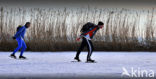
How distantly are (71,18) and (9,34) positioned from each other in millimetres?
1787

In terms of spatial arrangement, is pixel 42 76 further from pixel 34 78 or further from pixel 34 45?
pixel 34 45

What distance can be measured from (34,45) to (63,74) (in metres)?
4.20

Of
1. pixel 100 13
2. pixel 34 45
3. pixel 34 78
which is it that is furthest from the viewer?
pixel 100 13

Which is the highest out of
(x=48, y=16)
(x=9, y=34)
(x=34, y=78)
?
(x=48, y=16)

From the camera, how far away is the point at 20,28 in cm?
591

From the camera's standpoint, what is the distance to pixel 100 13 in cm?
835

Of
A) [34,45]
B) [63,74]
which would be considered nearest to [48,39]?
[34,45]

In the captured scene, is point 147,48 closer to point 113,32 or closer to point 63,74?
point 113,32

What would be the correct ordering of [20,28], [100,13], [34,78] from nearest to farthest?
1. [34,78]
2. [20,28]
3. [100,13]

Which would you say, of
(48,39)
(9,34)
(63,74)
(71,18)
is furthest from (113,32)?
(63,74)

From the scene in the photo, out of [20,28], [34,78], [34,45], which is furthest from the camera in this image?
[34,45]

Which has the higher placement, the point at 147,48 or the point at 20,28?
the point at 20,28

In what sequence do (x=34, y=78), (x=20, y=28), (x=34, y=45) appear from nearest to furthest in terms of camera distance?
(x=34, y=78) → (x=20, y=28) → (x=34, y=45)

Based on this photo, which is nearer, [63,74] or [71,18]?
[63,74]
